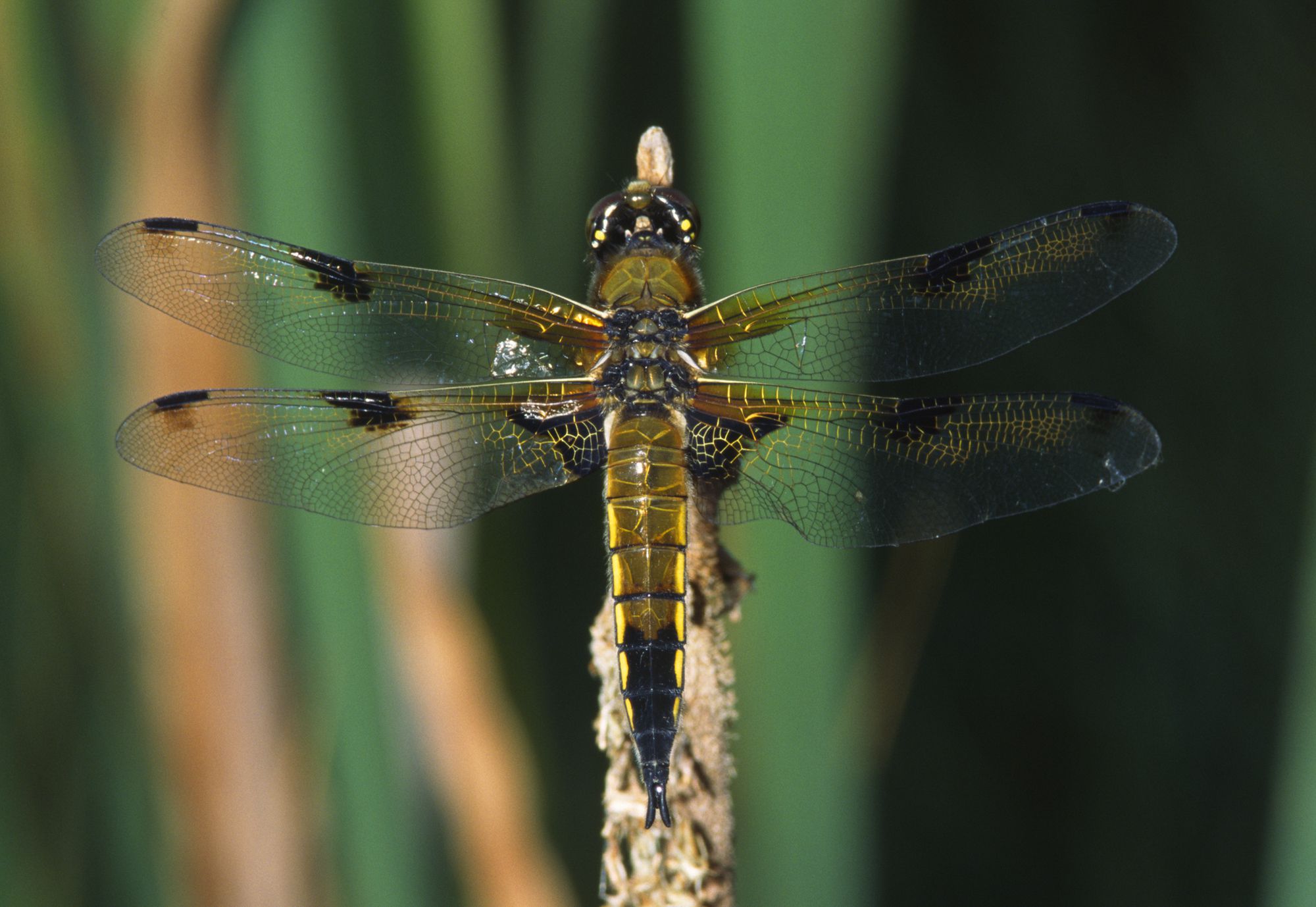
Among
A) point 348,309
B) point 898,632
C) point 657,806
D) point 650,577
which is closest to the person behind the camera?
point 657,806

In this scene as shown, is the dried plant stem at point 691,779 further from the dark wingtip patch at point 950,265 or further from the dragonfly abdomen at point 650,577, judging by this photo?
the dark wingtip patch at point 950,265

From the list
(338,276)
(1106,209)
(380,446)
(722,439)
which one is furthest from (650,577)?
(1106,209)

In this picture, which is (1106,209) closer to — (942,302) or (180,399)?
(942,302)

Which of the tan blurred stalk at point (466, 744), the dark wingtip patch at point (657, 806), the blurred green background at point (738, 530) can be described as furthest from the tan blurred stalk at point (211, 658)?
the dark wingtip patch at point (657, 806)

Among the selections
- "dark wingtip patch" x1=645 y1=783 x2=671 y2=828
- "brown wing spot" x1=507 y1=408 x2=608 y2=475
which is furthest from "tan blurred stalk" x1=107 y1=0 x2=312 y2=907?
"dark wingtip patch" x1=645 y1=783 x2=671 y2=828

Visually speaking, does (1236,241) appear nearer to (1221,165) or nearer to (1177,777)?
(1221,165)

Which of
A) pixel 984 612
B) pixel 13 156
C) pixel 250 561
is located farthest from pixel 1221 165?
pixel 13 156
